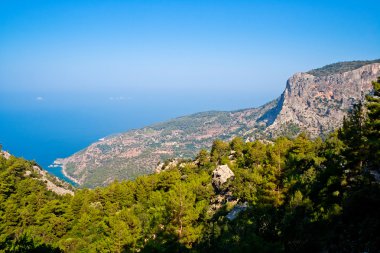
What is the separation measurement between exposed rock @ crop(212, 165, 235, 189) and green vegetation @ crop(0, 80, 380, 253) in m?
1.39

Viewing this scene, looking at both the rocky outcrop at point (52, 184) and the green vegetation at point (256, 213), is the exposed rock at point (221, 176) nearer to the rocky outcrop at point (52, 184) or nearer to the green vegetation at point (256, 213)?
the green vegetation at point (256, 213)

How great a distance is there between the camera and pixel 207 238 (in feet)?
96.1

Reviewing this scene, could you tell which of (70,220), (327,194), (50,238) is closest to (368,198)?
(327,194)

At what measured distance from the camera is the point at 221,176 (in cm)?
5384

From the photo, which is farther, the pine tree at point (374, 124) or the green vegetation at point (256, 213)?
the pine tree at point (374, 124)

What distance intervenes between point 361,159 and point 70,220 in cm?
4020

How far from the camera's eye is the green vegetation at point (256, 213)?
1994cm

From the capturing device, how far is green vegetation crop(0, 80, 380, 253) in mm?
19938

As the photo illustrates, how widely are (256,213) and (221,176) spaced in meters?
26.5

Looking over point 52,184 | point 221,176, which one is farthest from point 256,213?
point 52,184

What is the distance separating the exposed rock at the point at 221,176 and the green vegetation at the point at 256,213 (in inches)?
54.9

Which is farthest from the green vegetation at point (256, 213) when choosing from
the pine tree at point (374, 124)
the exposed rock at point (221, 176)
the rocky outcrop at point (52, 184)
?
the rocky outcrop at point (52, 184)

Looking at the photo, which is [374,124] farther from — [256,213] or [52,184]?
[52,184]

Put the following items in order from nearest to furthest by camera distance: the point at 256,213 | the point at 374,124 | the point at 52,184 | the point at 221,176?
the point at 374,124 < the point at 256,213 < the point at 221,176 < the point at 52,184
